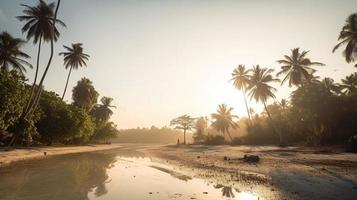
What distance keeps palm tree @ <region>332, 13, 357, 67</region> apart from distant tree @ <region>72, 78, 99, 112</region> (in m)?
60.7

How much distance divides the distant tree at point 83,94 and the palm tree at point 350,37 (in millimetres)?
60677

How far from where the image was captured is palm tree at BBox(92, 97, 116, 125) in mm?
84375

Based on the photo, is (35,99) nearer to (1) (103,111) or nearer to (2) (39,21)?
(2) (39,21)

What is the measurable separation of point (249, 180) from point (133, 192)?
5.75 metres

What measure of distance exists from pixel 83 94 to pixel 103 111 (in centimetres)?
1393

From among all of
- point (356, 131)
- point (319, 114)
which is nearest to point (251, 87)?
point (319, 114)

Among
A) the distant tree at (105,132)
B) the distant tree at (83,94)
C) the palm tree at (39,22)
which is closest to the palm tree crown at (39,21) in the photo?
the palm tree at (39,22)

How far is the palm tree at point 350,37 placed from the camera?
35.7 m

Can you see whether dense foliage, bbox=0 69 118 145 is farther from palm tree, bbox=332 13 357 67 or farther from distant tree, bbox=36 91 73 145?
palm tree, bbox=332 13 357 67

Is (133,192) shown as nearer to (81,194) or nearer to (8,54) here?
(81,194)

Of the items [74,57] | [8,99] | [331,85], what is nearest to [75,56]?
[74,57]

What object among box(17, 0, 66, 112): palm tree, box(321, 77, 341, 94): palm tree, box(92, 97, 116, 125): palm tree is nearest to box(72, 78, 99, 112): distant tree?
box(92, 97, 116, 125): palm tree

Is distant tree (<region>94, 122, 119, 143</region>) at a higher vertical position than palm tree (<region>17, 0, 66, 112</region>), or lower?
lower

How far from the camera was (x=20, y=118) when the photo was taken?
37438 mm
